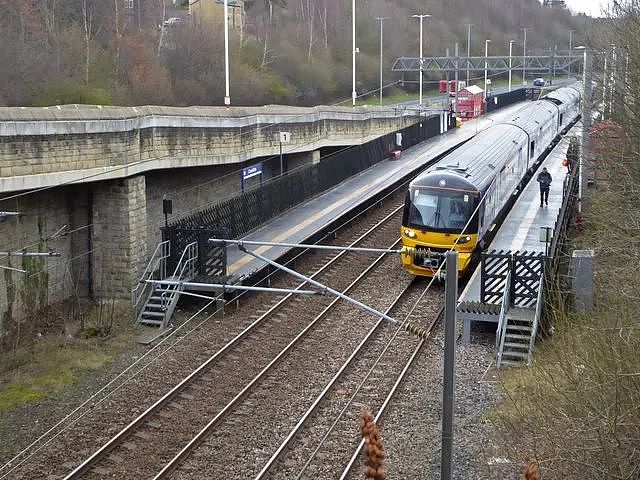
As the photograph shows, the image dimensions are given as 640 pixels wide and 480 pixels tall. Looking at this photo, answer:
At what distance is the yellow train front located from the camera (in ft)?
67.2

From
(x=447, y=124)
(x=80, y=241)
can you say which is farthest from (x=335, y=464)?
(x=447, y=124)

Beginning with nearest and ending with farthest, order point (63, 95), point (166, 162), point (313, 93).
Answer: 1. point (166, 162)
2. point (63, 95)
3. point (313, 93)

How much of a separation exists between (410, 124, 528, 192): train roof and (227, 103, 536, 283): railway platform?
420 centimetres

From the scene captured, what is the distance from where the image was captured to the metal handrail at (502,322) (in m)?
16.4

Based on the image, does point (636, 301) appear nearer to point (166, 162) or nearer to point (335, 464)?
point (335, 464)

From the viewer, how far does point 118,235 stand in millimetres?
21016

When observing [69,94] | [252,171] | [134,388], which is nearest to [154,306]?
[134,388]

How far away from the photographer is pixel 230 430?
45.1ft

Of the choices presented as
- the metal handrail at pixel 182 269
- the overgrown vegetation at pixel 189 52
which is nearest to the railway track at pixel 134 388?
the metal handrail at pixel 182 269

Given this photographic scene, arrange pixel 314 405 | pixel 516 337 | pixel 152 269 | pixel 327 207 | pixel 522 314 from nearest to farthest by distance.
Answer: pixel 314 405
pixel 516 337
pixel 522 314
pixel 152 269
pixel 327 207

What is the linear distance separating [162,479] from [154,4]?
54.3m

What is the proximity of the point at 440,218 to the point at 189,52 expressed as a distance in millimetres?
38730

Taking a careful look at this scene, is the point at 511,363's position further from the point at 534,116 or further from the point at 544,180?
the point at 534,116

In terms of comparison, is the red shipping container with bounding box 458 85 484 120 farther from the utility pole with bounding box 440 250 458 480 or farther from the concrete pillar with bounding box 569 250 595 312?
the utility pole with bounding box 440 250 458 480
